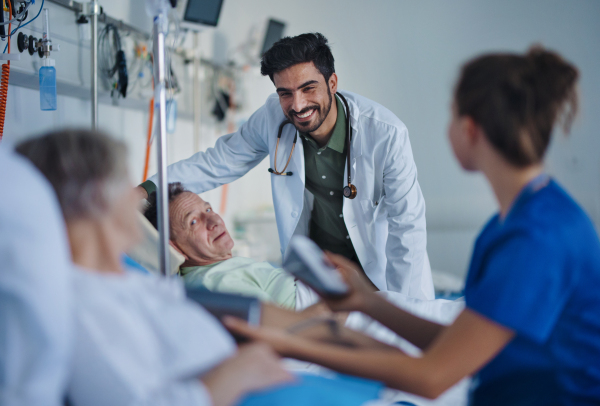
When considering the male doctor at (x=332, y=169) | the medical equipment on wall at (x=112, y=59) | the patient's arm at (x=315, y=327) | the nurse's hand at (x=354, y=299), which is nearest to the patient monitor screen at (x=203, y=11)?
the medical equipment on wall at (x=112, y=59)

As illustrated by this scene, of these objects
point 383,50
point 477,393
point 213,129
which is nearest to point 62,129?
point 477,393

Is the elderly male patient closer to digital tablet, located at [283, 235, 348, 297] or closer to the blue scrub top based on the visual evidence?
digital tablet, located at [283, 235, 348, 297]

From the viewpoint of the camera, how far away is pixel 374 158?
213cm

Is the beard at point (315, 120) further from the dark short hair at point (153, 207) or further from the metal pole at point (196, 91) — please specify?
the metal pole at point (196, 91)

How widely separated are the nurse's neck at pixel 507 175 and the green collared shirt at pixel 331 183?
128cm

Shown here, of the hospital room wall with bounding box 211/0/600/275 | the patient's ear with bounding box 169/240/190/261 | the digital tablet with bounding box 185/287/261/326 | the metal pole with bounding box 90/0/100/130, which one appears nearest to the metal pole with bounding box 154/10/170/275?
the digital tablet with bounding box 185/287/261/326

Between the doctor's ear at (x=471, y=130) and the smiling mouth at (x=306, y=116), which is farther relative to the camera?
the smiling mouth at (x=306, y=116)

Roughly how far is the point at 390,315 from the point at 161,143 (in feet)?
2.31

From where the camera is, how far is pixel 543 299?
2.67 feet

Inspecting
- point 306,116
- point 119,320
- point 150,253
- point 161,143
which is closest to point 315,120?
point 306,116

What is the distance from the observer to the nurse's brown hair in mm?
866

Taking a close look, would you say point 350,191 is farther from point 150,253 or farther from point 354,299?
point 354,299

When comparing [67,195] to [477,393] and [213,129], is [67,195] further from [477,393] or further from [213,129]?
[213,129]

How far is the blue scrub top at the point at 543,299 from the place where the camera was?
81cm
